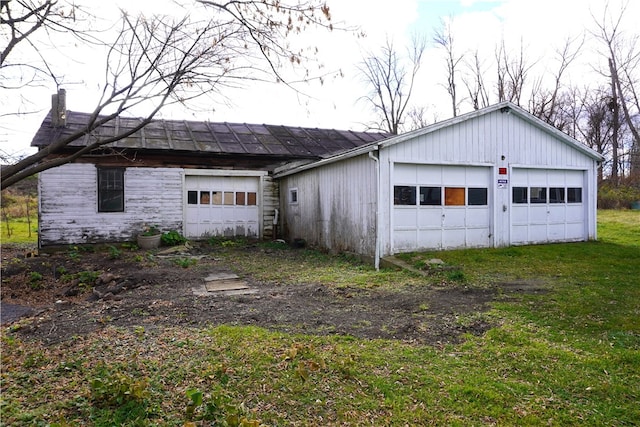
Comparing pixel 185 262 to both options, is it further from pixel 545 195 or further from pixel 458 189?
pixel 545 195

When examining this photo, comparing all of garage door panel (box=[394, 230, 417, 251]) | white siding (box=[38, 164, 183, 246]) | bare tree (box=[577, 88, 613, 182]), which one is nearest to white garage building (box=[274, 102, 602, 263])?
garage door panel (box=[394, 230, 417, 251])

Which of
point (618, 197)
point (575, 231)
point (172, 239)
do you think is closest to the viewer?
point (575, 231)

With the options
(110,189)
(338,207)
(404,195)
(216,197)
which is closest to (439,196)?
(404,195)

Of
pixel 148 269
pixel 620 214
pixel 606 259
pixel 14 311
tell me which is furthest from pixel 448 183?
pixel 620 214

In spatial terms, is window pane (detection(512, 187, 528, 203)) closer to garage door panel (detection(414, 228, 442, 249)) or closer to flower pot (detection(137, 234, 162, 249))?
garage door panel (detection(414, 228, 442, 249))

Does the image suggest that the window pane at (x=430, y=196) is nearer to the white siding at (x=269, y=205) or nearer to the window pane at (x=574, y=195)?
the window pane at (x=574, y=195)

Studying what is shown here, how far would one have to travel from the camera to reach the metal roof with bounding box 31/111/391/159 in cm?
1397

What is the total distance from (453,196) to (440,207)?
528mm

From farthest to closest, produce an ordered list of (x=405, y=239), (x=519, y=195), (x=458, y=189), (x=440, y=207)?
(x=519, y=195)
(x=458, y=189)
(x=440, y=207)
(x=405, y=239)

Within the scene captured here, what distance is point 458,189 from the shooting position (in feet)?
36.0

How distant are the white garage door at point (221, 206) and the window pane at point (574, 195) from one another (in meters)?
10.2

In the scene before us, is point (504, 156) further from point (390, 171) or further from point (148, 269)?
point (148, 269)

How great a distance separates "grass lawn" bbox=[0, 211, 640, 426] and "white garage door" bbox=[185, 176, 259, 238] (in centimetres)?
978

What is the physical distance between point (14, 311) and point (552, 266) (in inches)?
396
